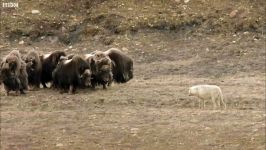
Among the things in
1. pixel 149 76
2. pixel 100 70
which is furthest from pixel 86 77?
pixel 149 76

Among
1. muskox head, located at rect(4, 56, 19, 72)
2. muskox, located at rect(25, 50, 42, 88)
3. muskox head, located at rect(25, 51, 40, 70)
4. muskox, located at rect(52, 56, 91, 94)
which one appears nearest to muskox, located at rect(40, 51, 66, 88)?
muskox, located at rect(25, 50, 42, 88)

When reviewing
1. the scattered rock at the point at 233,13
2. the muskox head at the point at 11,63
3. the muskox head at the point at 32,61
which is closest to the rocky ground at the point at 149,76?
the scattered rock at the point at 233,13

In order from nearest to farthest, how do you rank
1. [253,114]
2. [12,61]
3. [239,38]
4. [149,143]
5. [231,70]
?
1. [149,143]
2. [253,114]
3. [12,61]
4. [231,70]
5. [239,38]

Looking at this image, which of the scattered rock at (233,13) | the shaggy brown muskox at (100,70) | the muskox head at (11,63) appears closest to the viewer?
the muskox head at (11,63)

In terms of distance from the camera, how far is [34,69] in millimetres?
17219

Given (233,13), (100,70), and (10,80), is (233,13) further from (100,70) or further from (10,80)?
(10,80)

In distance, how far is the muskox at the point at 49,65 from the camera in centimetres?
1747

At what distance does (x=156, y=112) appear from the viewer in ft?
43.0

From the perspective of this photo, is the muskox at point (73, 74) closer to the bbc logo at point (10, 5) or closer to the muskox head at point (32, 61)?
the muskox head at point (32, 61)

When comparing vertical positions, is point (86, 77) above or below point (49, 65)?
below

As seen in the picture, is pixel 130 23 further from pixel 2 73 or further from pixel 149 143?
pixel 149 143

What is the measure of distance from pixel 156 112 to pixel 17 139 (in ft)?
9.73

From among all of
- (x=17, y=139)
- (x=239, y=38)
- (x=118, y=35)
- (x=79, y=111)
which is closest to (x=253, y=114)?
(x=79, y=111)

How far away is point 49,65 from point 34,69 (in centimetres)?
49
